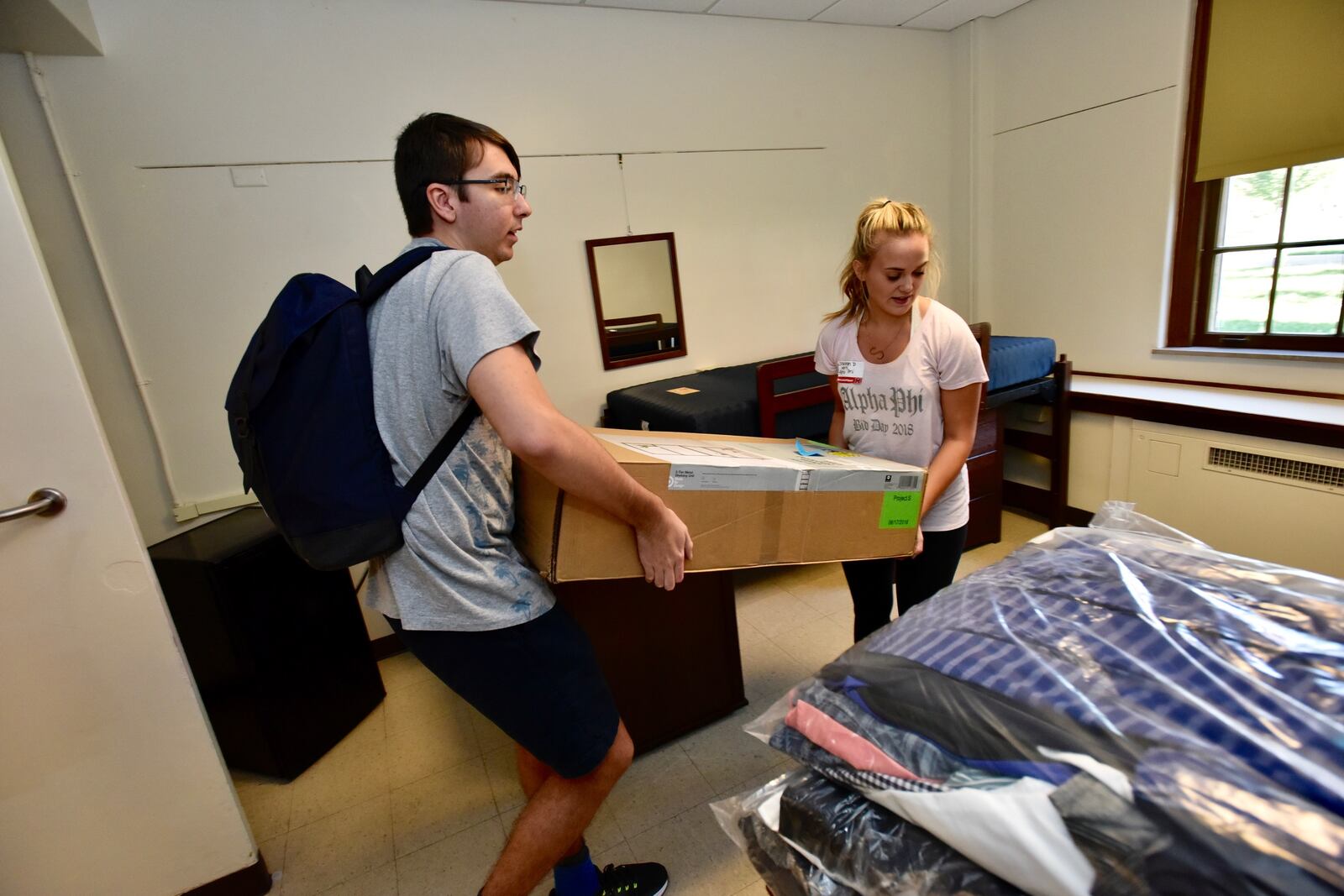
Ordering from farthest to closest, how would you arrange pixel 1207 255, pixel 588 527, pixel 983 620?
pixel 1207 255 → pixel 588 527 → pixel 983 620

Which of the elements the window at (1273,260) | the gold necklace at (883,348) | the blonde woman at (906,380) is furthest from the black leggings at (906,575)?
the window at (1273,260)

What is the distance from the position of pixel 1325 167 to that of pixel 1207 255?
16.5 inches

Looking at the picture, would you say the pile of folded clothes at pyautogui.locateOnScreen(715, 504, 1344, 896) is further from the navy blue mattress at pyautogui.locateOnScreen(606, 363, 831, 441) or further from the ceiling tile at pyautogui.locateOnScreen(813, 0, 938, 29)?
the ceiling tile at pyautogui.locateOnScreen(813, 0, 938, 29)

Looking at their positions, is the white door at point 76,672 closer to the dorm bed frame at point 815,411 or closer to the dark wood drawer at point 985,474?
the dorm bed frame at point 815,411

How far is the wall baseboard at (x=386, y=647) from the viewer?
2449 millimetres

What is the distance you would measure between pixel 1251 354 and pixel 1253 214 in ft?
1.83

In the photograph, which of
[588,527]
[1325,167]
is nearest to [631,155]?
[588,527]

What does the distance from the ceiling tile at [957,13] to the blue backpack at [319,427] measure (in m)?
3.19

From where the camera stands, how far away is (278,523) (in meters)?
0.86

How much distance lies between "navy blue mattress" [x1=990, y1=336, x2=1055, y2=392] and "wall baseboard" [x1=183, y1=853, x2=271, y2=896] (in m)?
2.92

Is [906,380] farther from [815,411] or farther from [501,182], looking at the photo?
[815,411]

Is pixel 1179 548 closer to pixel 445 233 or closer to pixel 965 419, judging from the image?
pixel 965 419

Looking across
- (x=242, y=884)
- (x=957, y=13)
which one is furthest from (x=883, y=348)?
(x=957, y=13)

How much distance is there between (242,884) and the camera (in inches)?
56.6
